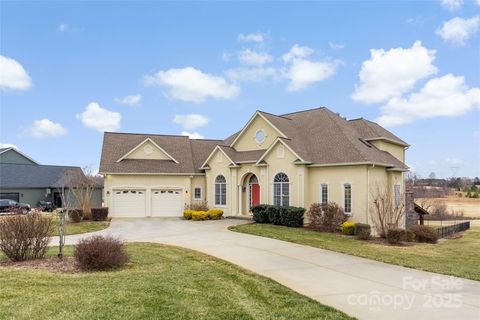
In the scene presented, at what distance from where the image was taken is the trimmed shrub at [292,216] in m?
21.8

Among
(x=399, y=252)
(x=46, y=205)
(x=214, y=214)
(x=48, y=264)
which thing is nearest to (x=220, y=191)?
(x=214, y=214)

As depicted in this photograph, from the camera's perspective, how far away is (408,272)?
10.1 m

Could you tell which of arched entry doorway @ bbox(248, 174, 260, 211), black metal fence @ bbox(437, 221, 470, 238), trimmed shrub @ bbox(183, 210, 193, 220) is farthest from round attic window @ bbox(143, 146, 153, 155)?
black metal fence @ bbox(437, 221, 470, 238)

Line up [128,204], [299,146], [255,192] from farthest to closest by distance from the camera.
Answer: [128,204] < [255,192] < [299,146]

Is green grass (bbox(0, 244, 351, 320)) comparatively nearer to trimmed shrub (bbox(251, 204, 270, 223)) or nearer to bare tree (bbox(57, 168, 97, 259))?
bare tree (bbox(57, 168, 97, 259))

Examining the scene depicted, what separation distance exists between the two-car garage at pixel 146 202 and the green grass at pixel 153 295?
59.7 feet

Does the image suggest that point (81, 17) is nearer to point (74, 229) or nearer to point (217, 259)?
point (74, 229)

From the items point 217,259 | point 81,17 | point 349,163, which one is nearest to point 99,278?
point 217,259

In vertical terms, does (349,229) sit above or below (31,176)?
below

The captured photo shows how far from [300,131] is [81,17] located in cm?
1610

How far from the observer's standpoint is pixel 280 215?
2211 centimetres

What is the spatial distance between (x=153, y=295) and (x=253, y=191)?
19.8 meters

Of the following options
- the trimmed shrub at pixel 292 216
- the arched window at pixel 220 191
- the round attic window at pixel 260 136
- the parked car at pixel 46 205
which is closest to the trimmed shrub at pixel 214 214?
the arched window at pixel 220 191

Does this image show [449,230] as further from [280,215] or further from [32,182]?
[32,182]
